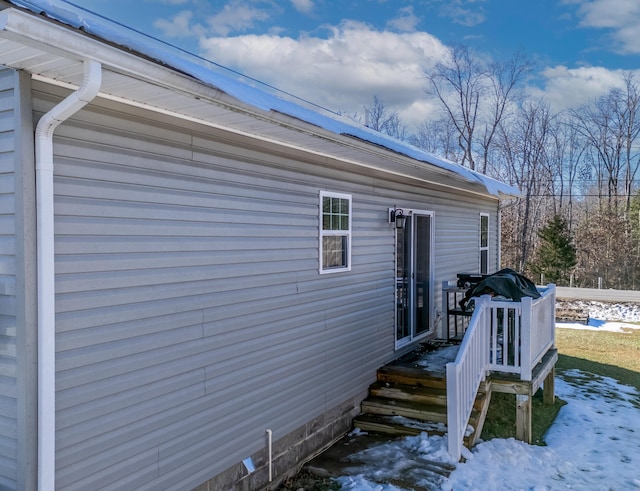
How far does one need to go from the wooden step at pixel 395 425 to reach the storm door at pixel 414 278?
151 cm

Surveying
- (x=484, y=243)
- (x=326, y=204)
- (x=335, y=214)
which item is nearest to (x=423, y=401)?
(x=335, y=214)

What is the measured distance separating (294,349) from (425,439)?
1.69 meters

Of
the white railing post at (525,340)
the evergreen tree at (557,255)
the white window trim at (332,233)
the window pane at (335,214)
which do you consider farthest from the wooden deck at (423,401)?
the evergreen tree at (557,255)

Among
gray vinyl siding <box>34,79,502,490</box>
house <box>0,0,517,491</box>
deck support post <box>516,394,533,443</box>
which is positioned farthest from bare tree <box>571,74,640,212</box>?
gray vinyl siding <box>34,79,502,490</box>

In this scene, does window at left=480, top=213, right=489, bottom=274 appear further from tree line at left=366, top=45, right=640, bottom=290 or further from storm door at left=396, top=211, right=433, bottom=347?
tree line at left=366, top=45, right=640, bottom=290

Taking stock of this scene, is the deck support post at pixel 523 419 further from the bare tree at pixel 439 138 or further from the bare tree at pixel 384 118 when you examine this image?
the bare tree at pixel 439 138

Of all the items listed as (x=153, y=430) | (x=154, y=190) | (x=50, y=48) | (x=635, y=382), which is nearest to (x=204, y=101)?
(x=154, y=190)

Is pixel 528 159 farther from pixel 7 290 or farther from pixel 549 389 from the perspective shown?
pixel 7 290

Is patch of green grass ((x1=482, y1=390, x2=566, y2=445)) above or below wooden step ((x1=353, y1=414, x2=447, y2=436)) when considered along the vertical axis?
below

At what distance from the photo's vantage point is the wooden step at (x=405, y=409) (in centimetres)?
547

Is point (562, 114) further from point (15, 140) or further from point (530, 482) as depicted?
point (15, 140)

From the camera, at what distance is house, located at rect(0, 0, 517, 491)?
8.48ft

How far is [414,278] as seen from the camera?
24.9ft

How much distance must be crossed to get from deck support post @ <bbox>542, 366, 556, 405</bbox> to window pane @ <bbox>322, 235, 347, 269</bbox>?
3.84 m
